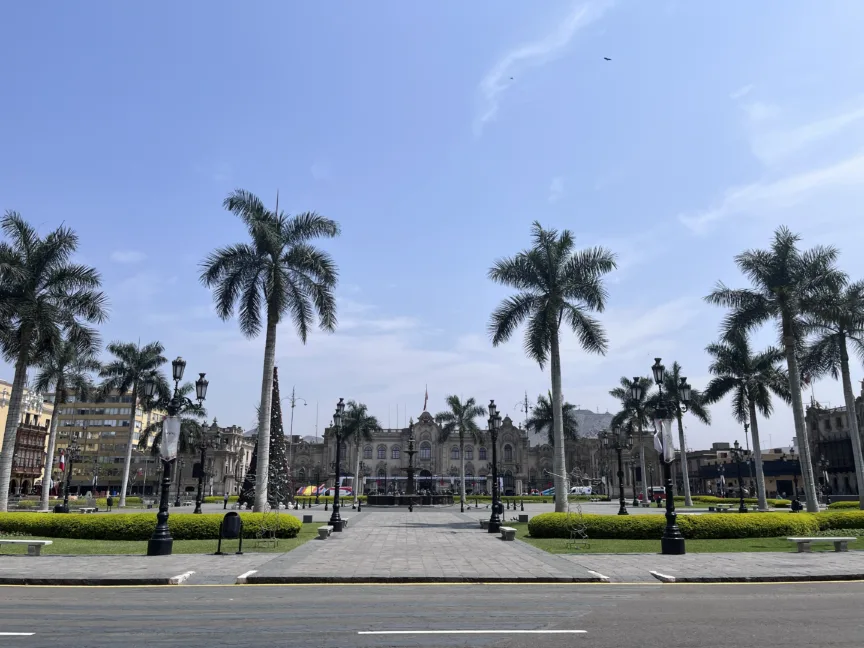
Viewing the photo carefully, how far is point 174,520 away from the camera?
2309cm

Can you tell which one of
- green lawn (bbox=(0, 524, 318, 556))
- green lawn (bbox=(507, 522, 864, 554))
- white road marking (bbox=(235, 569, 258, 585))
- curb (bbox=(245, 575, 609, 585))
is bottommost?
green lawn (bbox=(507, 522, 864, 554))

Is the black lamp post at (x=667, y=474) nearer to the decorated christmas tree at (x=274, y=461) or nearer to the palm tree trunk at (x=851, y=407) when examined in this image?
the palm tree trunk at (x=851, y=407)

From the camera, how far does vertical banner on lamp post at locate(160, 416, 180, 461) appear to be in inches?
764

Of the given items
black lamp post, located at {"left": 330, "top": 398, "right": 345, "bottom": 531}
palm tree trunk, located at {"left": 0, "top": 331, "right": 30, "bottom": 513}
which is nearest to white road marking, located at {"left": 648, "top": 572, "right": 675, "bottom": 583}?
black lamp post, located at {"left": 330, "top": 398, "right": 345, "bottom": 531}

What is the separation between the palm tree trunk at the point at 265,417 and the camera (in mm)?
26688

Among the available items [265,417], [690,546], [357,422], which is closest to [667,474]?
[690,546]

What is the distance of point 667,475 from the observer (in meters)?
19.3

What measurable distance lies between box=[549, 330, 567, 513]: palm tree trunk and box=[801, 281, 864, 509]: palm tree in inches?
502

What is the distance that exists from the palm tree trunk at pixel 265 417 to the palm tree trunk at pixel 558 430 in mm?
12588

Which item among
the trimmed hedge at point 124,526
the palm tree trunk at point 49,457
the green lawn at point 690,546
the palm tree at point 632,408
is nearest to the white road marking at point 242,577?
the trimmed hedge at point 124,526

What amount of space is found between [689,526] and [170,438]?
61.3 ft

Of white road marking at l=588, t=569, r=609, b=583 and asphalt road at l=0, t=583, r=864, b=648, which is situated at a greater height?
asphalt road at l=0, t=583, r=864, b=648

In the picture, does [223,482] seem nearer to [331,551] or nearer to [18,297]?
[18,297]

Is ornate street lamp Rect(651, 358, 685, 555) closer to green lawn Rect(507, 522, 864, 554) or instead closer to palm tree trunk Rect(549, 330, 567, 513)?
green lawn Rect(507, 522, 864, 554)
